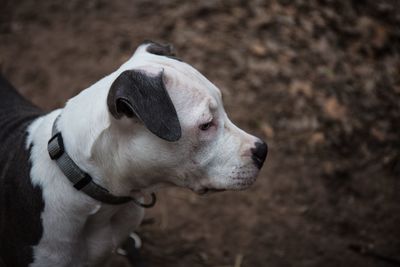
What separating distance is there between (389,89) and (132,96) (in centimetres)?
369

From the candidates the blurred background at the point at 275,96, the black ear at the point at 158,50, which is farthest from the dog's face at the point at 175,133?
the blurred background at the point at 275,96

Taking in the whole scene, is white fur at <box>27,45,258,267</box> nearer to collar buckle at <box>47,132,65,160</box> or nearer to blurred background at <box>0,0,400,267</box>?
collar buckle at <box>47,132,65,160</box>

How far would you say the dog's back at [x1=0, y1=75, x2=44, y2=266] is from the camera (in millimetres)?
2662

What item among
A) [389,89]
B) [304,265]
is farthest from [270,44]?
[304,265]

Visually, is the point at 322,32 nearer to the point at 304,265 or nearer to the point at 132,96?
the point at 304,265

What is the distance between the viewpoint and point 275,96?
509 centimetres

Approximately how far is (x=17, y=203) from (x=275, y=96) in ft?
9.95

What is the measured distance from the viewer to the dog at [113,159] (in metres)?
2.35

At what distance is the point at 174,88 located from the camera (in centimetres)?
244

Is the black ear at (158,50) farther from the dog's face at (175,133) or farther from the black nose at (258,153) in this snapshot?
the black nose at (258,153)

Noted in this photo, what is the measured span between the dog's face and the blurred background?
5.22 feet

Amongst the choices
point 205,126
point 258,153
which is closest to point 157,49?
point 205,126

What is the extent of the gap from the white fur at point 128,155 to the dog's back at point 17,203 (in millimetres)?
57

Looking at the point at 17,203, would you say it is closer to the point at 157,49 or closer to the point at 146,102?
the point at 146,102
